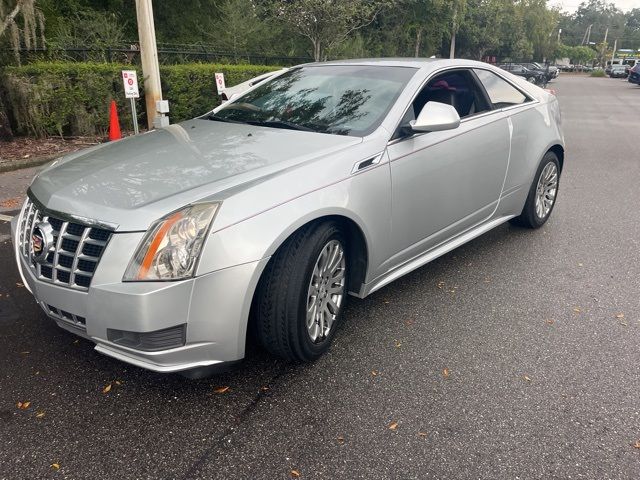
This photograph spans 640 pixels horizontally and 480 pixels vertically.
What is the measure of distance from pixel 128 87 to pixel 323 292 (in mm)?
6481

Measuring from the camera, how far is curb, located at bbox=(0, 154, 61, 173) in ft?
25.0

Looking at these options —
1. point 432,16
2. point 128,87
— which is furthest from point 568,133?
point 432,16

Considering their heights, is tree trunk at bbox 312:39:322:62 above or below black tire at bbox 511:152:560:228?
above

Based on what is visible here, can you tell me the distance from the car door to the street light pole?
21.1 feet

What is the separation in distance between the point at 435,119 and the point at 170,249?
1.77 m

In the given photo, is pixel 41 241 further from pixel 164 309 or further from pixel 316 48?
pixel 316 48

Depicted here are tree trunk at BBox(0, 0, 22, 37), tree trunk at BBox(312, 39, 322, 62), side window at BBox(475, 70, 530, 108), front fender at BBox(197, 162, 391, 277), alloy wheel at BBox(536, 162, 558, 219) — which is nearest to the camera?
front fender at BBox(197, 162, 391, 277)

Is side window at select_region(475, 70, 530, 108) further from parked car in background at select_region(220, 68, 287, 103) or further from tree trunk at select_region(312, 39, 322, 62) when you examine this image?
tree trunk at select_region(312, 39, 322, 62)

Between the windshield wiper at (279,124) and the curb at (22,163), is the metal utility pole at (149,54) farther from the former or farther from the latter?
the windshield wiper at (279,124)

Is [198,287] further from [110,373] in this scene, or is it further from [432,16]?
[432,16]

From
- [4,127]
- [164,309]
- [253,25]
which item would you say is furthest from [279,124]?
[253,25]

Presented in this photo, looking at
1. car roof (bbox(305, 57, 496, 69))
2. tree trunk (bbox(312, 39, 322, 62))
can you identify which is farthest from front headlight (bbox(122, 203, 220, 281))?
tree trunk (bbox(312, 39, 322, 62))

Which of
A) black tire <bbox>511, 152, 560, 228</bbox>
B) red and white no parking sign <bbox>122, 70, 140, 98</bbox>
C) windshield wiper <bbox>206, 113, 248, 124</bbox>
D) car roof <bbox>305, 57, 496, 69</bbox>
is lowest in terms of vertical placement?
black tire <bbox>511, 152, 560, 228</bbox>

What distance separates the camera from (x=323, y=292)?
2996 mm
